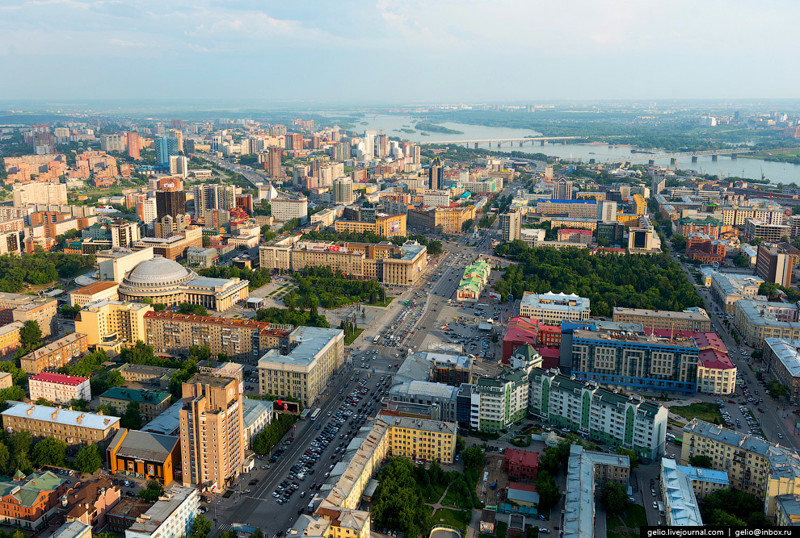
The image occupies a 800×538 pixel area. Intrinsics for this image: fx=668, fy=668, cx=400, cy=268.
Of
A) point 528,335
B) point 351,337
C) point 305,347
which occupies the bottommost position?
point 351,337

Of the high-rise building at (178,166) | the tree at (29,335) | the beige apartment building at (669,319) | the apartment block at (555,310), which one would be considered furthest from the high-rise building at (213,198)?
the beige apartment building at (669,319)

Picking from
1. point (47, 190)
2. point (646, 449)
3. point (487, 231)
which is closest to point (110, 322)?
point (646, 449)

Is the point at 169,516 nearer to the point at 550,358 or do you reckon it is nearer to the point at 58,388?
the point at 58,388

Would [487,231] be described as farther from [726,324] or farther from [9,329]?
[9,329]

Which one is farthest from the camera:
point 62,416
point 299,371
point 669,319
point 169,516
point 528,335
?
point 669,319

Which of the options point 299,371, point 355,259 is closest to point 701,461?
point 299,371

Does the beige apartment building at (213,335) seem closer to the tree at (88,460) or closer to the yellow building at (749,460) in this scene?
the tree at (88,460)
